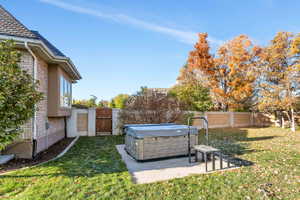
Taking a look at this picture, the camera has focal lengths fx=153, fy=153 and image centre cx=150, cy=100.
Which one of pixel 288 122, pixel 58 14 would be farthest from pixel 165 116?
pixel 288 122

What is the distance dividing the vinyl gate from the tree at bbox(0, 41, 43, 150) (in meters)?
6.27

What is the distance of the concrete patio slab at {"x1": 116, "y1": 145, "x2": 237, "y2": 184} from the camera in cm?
333

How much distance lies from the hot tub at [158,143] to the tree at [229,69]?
1073cm

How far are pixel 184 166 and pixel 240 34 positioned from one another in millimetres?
13890

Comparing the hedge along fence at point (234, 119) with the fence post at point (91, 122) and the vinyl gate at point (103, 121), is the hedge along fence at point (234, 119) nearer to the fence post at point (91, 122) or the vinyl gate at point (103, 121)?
the vinyl gate at point (103, 121)

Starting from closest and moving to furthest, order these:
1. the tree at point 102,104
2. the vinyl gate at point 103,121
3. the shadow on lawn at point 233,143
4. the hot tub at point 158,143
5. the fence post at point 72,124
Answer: the hot tub at point 158,143
the shadow on lawn at point 233,143
the fence post at point 72,124
the vinyl gate at point 103,121
the tree at point 102,104

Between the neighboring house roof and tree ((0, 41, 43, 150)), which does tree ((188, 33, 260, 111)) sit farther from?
tree ((0, 41, 43, 150))

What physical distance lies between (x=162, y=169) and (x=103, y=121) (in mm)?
6828

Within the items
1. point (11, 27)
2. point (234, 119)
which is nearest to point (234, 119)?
point (234, 119)

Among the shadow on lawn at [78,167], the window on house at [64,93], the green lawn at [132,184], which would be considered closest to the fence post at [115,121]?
the window on house at [64,93]

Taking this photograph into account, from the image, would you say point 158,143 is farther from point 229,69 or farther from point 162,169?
point 229,69

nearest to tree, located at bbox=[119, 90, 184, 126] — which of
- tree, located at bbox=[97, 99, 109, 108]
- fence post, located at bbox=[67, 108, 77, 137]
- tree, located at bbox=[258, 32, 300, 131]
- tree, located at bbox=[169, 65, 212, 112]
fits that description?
fence post, located at bbox=[67, 108, 77, 137]

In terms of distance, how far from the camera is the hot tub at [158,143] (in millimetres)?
4301

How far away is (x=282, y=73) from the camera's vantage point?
38.5 feet
